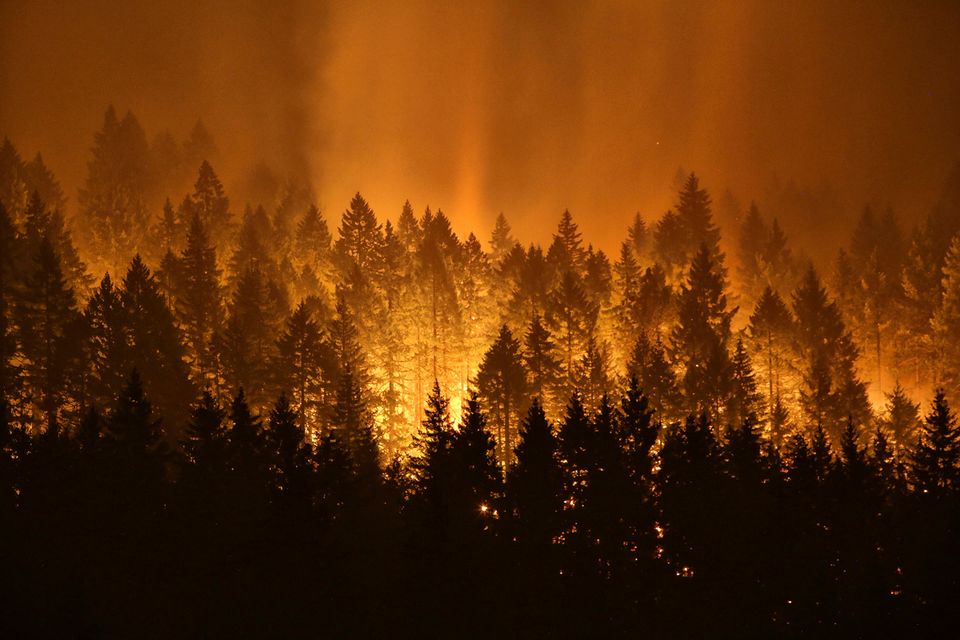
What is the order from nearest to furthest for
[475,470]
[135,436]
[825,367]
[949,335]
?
[135,436]
[475,470]
[825,367]
[949,335]

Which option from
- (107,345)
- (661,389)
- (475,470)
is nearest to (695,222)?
(661,389)

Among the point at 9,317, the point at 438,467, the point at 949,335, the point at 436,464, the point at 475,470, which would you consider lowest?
the point at 475,470

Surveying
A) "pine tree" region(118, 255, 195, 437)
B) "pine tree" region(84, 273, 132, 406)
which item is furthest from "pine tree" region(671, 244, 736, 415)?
"pine tree" region(84, 273, 132, 406)

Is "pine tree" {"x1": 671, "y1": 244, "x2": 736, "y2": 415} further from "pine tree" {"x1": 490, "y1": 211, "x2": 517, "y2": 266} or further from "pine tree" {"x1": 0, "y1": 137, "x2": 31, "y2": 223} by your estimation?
"pine tree" {"x1": 0, "y1": 137, "x2": 31, "y2": 223}

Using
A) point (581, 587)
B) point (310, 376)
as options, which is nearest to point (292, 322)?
point (310, 376)

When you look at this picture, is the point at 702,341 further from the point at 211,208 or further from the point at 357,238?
the point at 211,208

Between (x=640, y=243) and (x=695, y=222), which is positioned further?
(x=640, y=243)

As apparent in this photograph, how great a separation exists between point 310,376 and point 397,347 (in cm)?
1228

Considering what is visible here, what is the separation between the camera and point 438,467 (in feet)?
122

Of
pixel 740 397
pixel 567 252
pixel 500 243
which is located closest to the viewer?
pixel 740 397

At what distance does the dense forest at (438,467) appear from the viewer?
3192 centimetres

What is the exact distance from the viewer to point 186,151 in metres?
100

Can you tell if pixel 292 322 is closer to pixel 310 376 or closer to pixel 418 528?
pixel 310 376

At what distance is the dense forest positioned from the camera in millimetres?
31922
